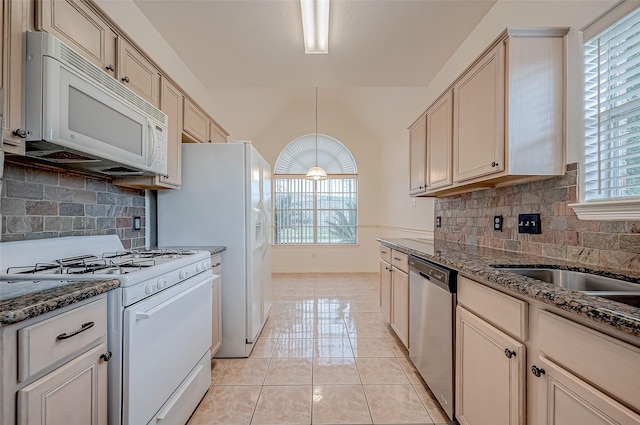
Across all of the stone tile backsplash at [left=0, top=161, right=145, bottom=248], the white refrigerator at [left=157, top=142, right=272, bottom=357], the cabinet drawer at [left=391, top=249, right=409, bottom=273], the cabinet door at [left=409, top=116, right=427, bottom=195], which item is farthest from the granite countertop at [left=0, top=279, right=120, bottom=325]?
the cabinet door at [left=409, top=116, right=427, bottom=195]

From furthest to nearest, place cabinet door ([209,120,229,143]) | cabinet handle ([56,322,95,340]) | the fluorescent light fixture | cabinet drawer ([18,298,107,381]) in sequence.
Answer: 1. cabinet door ([209,120,229,143])
2. the fluorescent light fixture
3. cabinet handle ([56,322,95,340])
4. cabinet drawer ([18,298,107,381])

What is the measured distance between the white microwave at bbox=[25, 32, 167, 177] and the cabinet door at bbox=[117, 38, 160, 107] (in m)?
0.13

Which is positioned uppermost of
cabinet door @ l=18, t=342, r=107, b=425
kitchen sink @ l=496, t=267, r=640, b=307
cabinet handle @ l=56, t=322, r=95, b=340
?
kitchen sink @ l=496, t=267, r=640, b=307

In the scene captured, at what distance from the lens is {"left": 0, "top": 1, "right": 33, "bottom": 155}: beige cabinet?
3.39 ft

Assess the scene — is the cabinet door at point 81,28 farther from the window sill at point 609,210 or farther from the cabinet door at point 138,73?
the window sill at point 609,210

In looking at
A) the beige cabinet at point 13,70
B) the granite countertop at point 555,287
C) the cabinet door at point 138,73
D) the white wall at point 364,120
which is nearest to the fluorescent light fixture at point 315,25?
the cabinet door at point 138,73

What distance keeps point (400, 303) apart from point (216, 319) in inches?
61.1

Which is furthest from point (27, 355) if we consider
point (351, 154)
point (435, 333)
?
point (351, 154)

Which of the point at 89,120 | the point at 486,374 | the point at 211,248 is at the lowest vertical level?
the point at 486,374

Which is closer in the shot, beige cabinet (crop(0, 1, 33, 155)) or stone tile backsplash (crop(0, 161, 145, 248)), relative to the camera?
beige cabinet (crop(0, 1, 33, 155))

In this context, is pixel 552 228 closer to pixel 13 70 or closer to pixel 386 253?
pixel 386 253

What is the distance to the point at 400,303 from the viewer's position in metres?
2.40

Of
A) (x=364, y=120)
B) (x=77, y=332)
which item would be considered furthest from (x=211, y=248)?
(x=364, y=120)

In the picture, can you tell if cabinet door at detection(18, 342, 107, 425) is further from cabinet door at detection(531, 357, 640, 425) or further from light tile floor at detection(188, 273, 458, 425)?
cabinet door at detection(531, 357, 640, 425)
